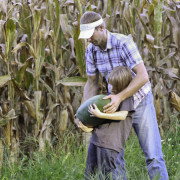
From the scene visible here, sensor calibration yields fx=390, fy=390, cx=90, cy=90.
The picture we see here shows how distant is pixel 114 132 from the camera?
3006mm

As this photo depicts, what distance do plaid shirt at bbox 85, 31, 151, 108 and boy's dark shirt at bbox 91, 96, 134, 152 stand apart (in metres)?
0.23

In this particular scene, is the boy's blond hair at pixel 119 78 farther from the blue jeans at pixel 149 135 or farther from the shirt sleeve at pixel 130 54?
the blue jeans at pixel 149 135

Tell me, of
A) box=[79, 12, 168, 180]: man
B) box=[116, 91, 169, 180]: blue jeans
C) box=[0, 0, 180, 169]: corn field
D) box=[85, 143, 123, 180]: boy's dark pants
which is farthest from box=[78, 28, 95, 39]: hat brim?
box=[0, 0, 180, 169]: corn field

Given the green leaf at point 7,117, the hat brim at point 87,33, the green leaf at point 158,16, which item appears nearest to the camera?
the hat brim at point 87,33

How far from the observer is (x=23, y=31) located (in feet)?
15.4

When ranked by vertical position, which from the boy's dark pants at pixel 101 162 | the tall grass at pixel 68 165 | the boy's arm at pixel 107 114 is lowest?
the tall grass at pixel 68 165

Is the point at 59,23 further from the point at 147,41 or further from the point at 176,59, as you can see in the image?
the point at 176,59

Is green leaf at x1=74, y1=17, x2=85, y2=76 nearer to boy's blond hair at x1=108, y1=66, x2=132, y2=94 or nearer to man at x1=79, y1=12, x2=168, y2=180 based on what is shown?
man at x1=79, y1=12, x2=168, y2=180

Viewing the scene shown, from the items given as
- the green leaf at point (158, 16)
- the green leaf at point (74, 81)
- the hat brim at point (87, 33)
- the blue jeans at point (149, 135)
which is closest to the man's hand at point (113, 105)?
the blue jeans at point (149, 135)

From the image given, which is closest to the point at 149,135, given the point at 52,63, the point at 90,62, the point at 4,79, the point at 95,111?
the point at 95,111

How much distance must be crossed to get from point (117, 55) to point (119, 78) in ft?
1.03

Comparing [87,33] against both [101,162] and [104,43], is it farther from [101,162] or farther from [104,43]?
[101,162]

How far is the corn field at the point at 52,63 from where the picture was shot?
410 cm

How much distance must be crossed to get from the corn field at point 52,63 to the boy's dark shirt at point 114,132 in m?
1.16
